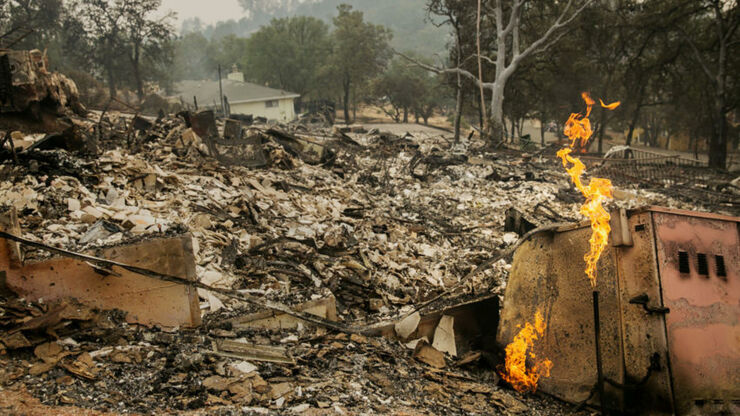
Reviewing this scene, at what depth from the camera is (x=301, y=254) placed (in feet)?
19.8

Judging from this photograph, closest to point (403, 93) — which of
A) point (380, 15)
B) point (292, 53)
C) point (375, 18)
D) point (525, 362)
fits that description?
point (292, 53)

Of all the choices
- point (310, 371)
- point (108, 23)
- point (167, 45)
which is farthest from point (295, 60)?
point (310, 371)

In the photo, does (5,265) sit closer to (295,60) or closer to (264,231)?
(264,231)

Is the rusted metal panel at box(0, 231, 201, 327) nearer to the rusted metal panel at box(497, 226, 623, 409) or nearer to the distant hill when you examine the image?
the rusted metal panel at box(497, 226, 623, 409)

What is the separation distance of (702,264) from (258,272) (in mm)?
4356

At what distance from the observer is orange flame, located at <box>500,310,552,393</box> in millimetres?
3836

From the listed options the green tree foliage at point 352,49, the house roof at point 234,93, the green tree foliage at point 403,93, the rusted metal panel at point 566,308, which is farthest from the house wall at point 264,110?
the rusted metal panel at point 566,308

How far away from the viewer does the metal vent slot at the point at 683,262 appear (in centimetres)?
315

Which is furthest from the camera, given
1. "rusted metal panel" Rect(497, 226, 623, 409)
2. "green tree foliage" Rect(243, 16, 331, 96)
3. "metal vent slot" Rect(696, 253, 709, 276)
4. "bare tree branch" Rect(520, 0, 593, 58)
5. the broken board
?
"green tree foliage" Rect(243, 16, 331, 96)

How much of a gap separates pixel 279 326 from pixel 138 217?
2.63 metres

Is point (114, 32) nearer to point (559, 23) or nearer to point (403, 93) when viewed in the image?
point (403, 93)

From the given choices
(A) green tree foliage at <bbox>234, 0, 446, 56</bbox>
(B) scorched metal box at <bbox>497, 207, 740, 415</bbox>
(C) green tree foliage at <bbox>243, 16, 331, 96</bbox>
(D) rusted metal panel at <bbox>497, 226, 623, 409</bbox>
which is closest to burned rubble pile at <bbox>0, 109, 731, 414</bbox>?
(D) rusted metal panel at <bbox>497, 226, 623, 409</bbox>

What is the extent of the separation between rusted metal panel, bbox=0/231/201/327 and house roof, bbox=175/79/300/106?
37.2 m

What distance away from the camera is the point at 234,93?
42.7m
